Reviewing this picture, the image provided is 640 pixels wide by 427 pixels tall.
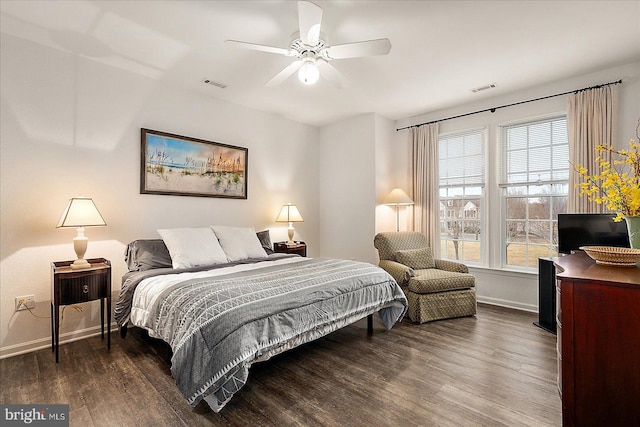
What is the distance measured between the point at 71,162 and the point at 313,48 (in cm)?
259

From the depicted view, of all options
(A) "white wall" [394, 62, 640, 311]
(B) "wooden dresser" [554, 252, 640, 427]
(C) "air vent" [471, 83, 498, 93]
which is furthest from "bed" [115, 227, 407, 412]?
(C) "air vent" [471, 83, 498, 93]

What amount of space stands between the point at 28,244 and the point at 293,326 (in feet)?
8.52

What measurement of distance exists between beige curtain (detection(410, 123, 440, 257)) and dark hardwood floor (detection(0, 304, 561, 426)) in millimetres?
1845

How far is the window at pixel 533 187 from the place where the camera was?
3.67 metres

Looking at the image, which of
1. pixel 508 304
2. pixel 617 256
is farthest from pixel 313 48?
pixel 508 304

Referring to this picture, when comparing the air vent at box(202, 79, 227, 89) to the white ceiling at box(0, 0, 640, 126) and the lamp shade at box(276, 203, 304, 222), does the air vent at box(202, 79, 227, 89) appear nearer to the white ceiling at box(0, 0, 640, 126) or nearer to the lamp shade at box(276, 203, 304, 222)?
the white ceiling at box(0, 0, 640, 126)

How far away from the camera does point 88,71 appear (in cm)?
308

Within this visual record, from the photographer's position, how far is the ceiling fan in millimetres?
2131

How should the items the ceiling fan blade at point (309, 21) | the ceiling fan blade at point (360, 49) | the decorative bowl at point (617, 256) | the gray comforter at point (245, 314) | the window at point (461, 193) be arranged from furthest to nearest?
1. the window at point (461, 193)
2. the ceiling fan blade at point (360, 49)
3. the ceiling fan blade at point (309, 21)
4. the gray comforter at point (245, 314)
5. the decorative bowl at point (617, 256)

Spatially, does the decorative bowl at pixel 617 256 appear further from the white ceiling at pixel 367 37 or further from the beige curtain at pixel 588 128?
the beige curtain at pixel 588 128

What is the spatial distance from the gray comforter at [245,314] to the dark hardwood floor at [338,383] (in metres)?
0.29

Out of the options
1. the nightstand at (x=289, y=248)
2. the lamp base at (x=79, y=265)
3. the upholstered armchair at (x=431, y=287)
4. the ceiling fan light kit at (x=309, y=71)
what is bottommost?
the upholstered armchair at (x=431, y=287)

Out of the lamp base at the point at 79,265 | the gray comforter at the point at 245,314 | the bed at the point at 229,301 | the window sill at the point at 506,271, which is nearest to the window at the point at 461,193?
the window sill at the point at 506,271

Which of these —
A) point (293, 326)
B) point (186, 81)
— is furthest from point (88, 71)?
point (293, 326)
